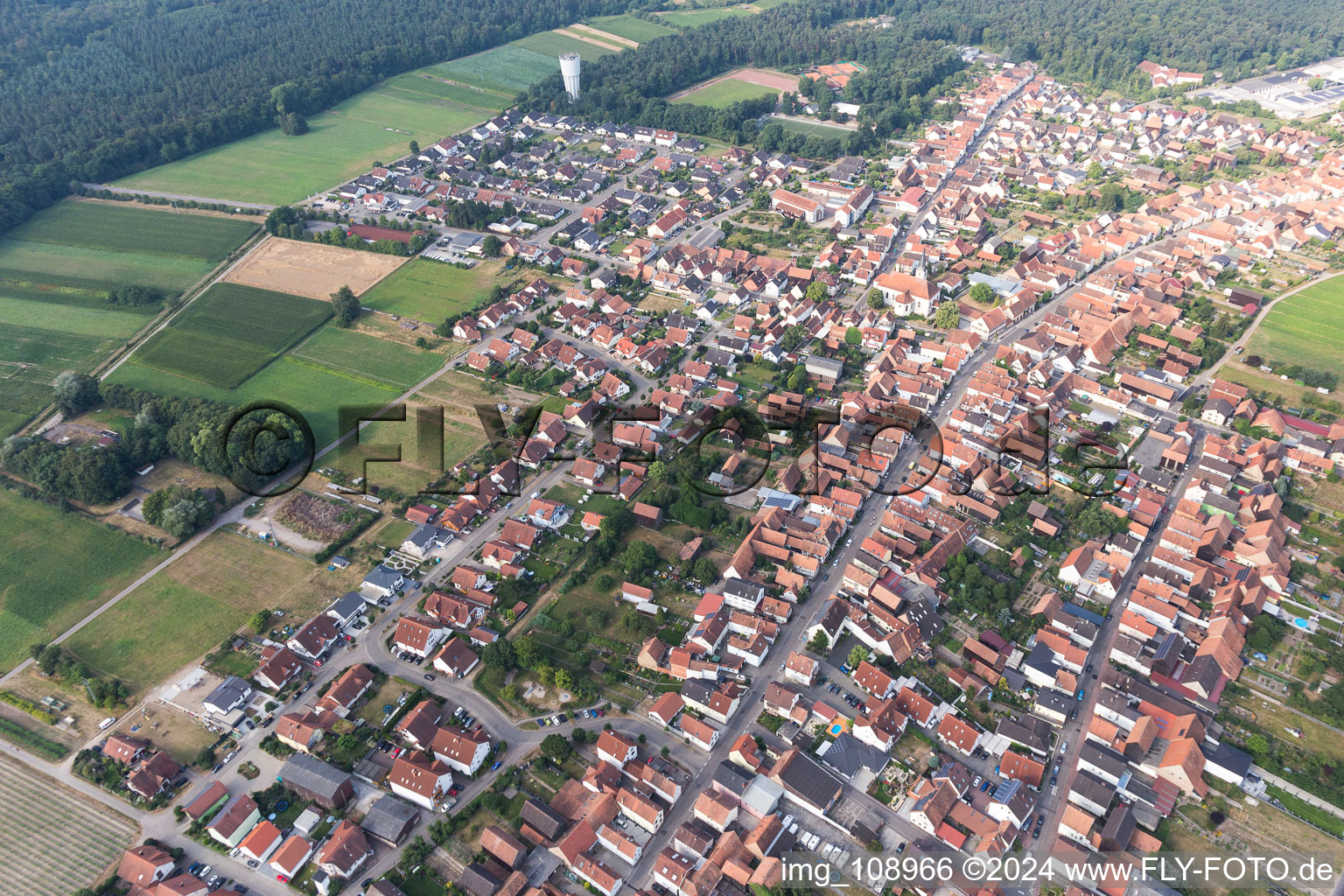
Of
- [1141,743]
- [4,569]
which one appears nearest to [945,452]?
[1141,743]

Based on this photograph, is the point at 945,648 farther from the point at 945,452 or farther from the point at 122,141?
the point at 122,141

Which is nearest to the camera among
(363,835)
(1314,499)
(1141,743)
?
(363,835)

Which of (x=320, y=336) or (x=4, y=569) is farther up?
(x=320, y=336)

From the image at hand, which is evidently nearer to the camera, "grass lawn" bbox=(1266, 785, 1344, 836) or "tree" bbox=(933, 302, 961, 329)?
"grass lawn" bbox=(1266, 785, 1344, 836)

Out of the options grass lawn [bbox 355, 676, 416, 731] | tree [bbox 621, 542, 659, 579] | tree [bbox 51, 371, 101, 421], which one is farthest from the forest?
grass lawn [bbox 355, 676, 416, 731]

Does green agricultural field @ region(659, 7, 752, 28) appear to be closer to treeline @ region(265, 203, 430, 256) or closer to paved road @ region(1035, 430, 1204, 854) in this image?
treeline @ region(265, 203, 430, 256)

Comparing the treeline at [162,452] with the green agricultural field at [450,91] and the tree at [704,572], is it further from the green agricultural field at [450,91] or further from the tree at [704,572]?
the green agricultural field at [450,91]
